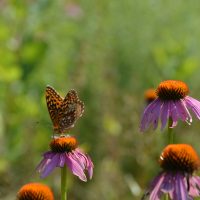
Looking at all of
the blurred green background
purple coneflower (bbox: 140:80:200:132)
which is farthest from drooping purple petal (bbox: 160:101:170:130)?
the blurred green background

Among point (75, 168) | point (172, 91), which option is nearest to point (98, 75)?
point (172, 91)

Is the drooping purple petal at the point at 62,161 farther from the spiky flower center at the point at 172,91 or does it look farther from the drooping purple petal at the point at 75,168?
the spiky flower center at the point at 172,91

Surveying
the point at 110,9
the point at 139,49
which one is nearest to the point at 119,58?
the point at 139,49

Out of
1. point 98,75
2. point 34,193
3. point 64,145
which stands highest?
point 98,75

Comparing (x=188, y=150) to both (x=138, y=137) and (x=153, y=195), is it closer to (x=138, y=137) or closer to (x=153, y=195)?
(x=153, y=195)

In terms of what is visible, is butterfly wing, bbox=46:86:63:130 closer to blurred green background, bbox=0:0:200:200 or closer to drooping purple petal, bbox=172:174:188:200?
drooping purple petal, bbox=172:174:188:200

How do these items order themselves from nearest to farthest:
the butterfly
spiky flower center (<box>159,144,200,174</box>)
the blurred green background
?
1. spiky flower center (<box>159,144,200,174</box>)
2. the butterfly
3. the blurred green background

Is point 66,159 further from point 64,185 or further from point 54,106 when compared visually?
point 54,106
